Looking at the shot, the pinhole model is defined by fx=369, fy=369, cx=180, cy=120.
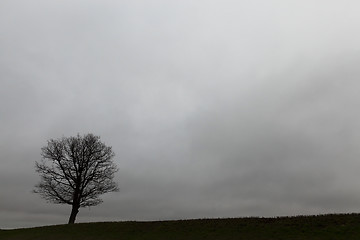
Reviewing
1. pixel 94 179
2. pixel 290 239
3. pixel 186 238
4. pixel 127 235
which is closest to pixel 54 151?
pixel 94 179

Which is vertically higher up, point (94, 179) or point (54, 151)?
point (54, 151)

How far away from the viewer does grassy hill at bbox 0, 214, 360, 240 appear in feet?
95.2

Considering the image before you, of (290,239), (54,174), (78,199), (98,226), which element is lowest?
(290,239)

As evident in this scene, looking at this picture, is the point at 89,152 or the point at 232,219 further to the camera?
the point at 89,152

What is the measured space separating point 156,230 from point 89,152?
19.6 m

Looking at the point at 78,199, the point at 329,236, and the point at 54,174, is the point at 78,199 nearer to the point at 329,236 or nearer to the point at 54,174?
the point at 54,174

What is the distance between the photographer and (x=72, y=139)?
171 feet

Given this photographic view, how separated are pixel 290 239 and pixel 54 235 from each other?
2456 centimetres

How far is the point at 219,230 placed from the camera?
33281mm

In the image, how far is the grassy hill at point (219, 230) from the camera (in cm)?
2903

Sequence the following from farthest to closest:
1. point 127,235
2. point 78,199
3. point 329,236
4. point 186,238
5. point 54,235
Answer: point 78,199
point 54,235
point 127,235
point 186,238
point 329,236

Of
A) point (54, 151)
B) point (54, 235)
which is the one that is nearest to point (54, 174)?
point (54, 151)

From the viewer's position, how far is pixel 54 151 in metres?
50.8

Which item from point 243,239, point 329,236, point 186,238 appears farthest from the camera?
point 186,238
